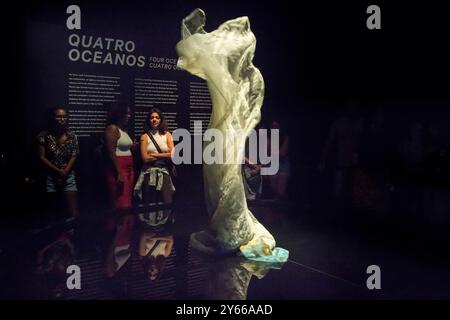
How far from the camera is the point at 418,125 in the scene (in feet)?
11.0

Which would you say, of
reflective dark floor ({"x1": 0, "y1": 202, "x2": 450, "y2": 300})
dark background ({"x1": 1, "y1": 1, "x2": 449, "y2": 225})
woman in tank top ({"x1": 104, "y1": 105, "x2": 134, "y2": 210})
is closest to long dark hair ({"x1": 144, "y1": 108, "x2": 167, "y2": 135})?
woman in tank top ({"x1": 104, "y1": 105, "x2": 134, "y2": 210})

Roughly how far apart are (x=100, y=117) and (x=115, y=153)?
0.55 m

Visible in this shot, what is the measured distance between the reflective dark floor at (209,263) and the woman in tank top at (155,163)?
1.43 feet

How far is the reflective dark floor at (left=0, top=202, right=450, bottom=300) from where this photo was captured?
5.98 feet

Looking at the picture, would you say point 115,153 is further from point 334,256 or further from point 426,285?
point 426,285

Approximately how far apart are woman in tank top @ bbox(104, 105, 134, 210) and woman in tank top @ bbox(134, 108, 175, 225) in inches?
4.2

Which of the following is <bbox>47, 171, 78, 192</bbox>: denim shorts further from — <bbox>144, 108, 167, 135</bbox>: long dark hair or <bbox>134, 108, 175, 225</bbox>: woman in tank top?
<bbox>144, 108, 167, 135</bbox>: long dark hair

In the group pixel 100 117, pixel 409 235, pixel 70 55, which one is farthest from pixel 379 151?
pixel 70 55

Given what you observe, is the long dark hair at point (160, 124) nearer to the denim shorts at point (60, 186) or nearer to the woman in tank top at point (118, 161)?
the woman in tank top at point (118, 161)

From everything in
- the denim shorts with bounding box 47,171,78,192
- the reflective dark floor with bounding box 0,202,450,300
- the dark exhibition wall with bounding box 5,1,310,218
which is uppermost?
the dark exhibition wall with bounding box 5,1,310,218

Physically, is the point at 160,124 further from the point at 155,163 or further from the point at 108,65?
the point at 108,65

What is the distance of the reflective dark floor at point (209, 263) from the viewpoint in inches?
71.7

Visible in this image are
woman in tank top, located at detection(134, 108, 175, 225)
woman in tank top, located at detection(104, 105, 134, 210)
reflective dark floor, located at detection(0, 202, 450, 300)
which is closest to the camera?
reflective dark floor, located at detection(0, 202, 450, 300)

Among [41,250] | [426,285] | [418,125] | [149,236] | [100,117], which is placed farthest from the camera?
[100,117]
